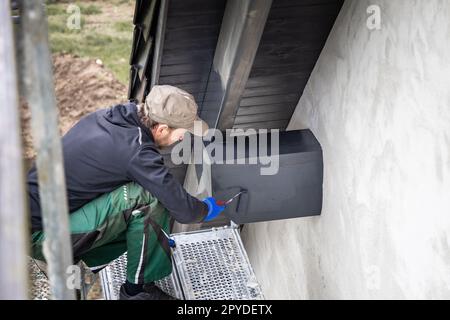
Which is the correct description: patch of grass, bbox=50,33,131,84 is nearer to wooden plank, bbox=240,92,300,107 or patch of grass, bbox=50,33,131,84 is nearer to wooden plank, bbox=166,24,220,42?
wooden plank, bbox=240,92,300,107

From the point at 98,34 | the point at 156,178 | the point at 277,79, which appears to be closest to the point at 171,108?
the point at 156,178

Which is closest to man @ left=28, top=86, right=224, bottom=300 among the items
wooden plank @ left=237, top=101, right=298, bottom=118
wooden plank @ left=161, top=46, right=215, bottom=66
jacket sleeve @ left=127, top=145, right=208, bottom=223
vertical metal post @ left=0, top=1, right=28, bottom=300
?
jacket sleeve @ left=127, top=145, right=208, bottom=223

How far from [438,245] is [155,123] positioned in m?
1.35

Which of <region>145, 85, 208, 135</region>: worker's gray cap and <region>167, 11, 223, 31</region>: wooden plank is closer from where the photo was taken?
<region>145, 85, 208, 135</region>: worker's gray cap

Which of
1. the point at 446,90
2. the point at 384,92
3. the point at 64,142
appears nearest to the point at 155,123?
the point at 64,142

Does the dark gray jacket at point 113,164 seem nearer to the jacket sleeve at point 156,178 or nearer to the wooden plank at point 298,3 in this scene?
the jacket sleeve at point 156,178

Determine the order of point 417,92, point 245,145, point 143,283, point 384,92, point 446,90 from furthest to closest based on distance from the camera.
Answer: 1. point 245,145
2. point 143,283
3. point 384,92
4. point 417,92
5. point 446,90

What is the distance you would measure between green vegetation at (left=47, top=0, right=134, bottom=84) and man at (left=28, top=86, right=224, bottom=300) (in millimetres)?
5240

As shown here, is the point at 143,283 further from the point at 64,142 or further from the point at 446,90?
the point at 446,90

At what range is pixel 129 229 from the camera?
338 cm

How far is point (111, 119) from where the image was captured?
10.8 feet

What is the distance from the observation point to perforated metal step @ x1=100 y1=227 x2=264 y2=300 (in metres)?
3.87

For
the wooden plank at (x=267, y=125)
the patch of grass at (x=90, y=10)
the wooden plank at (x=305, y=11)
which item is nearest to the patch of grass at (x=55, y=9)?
the patch of grass at (x=90, y=10)

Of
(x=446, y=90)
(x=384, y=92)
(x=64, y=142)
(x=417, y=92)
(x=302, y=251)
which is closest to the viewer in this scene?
(x=446, y=90)
